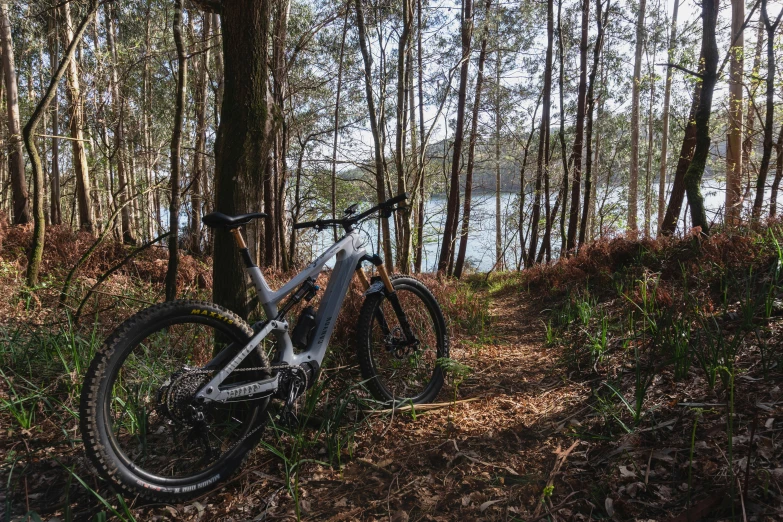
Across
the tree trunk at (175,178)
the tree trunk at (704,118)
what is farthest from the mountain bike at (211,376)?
the tree trunk at (704,118)

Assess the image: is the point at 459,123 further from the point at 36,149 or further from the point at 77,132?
the point at 36,149

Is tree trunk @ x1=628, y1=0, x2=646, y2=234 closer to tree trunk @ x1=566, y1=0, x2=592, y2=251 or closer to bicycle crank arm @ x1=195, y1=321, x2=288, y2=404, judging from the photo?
tree trunk @ x1=566, y1=0, x2=592, y2=251

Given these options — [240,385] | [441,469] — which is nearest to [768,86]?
[441,469]

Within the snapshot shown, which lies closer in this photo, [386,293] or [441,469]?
[441,469]

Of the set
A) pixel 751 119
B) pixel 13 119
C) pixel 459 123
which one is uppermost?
pixel 459 123

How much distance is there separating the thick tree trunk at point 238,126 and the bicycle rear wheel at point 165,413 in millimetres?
332

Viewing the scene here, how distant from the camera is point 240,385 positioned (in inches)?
73.0

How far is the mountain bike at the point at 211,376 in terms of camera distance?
1580 millimetres

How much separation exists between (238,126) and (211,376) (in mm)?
1306

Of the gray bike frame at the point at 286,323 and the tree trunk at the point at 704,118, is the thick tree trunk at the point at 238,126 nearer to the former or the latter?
the gray bike frame at the point at 286,323

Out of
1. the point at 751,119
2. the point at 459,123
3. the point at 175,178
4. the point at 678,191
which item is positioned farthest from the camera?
the point at 459,123

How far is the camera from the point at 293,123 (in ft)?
37.3

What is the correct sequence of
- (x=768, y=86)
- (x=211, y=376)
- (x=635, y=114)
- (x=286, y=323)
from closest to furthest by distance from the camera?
(x=211, y=376) < (x=286, y=323) < (x=768, y=86) < (x=635, y=114)

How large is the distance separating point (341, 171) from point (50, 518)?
1471 centimetres
